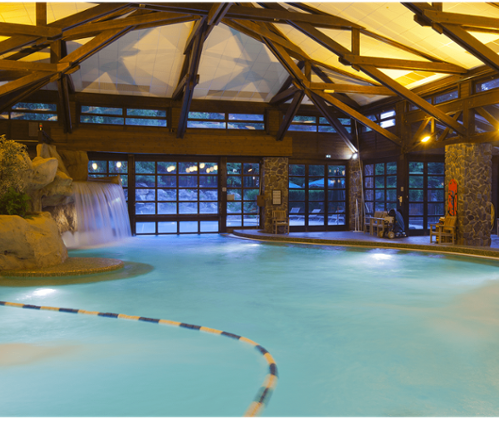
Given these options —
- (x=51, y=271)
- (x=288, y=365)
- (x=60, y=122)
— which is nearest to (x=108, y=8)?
(x=51, y=271)

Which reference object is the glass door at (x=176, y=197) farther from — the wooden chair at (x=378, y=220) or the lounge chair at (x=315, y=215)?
the wooden chair at (x=378, y=220)

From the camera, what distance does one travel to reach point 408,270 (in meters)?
8.00

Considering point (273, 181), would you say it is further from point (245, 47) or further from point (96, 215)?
point (96, 215)

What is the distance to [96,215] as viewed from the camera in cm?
1173

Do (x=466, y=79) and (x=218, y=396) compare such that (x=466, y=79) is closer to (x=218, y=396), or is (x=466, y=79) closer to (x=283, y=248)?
(x=283, y=248)

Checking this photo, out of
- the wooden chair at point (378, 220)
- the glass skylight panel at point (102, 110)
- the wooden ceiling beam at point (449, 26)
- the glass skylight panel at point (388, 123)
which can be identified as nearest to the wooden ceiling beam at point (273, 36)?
the glass skylight panel at point (388, 123)

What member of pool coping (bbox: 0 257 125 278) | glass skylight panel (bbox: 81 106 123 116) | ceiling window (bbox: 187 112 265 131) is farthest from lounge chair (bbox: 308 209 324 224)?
pool coping (bbox: 0 257 125 278)

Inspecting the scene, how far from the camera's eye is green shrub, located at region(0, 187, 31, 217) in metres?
7.54

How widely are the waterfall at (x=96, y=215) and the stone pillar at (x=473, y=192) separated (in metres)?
8.95

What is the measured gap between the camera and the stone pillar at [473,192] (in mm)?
10148

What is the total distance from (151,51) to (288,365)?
10100 mm

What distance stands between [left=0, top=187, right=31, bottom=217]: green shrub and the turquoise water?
127 centimetres

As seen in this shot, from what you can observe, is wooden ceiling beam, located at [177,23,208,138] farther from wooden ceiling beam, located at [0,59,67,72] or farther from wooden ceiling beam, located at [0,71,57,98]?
wooden ceiling beam, located at [0,71,57,98]

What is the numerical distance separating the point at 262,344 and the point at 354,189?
11.6m
